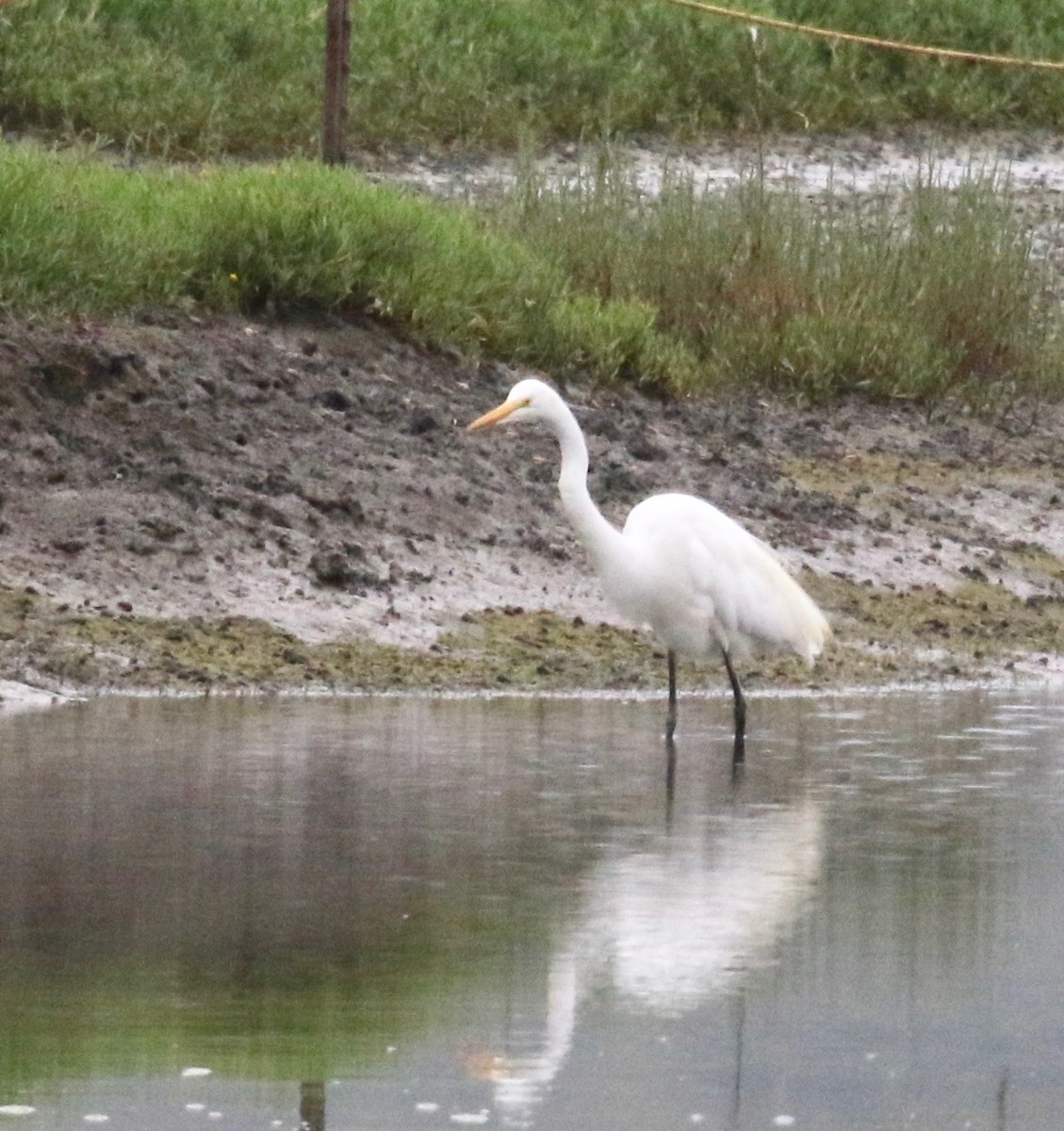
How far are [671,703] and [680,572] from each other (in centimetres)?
51

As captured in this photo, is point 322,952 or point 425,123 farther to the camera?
point 425,123

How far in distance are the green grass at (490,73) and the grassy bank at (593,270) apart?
3262mm

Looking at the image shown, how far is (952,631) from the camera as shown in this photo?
11.0 meters

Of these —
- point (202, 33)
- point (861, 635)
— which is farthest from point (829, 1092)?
point (202, 33)

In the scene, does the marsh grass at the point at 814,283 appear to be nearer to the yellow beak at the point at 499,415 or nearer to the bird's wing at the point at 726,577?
the bird's wing at the point at 726,577

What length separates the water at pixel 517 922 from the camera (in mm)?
4941

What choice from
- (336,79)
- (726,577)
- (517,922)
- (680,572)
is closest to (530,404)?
(680,572)

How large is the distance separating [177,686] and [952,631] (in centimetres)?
322

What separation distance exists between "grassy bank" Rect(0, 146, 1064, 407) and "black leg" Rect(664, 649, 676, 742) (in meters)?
3.38

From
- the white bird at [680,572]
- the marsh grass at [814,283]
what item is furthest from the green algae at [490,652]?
the marsh grass at [814,283]

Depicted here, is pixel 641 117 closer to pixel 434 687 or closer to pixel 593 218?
pixel 593 218

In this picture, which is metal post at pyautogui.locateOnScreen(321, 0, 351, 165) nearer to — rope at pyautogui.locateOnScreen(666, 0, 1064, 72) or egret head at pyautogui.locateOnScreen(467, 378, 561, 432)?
rope at pyautogui.locateOnScreen(666, 0, 1064, 72)

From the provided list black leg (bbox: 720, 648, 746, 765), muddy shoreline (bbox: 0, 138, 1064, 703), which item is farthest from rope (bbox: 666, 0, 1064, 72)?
black leg (bbox: 720, 648, 746, 765)

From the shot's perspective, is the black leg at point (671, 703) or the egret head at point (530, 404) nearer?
the black leg at point (671, 703)
